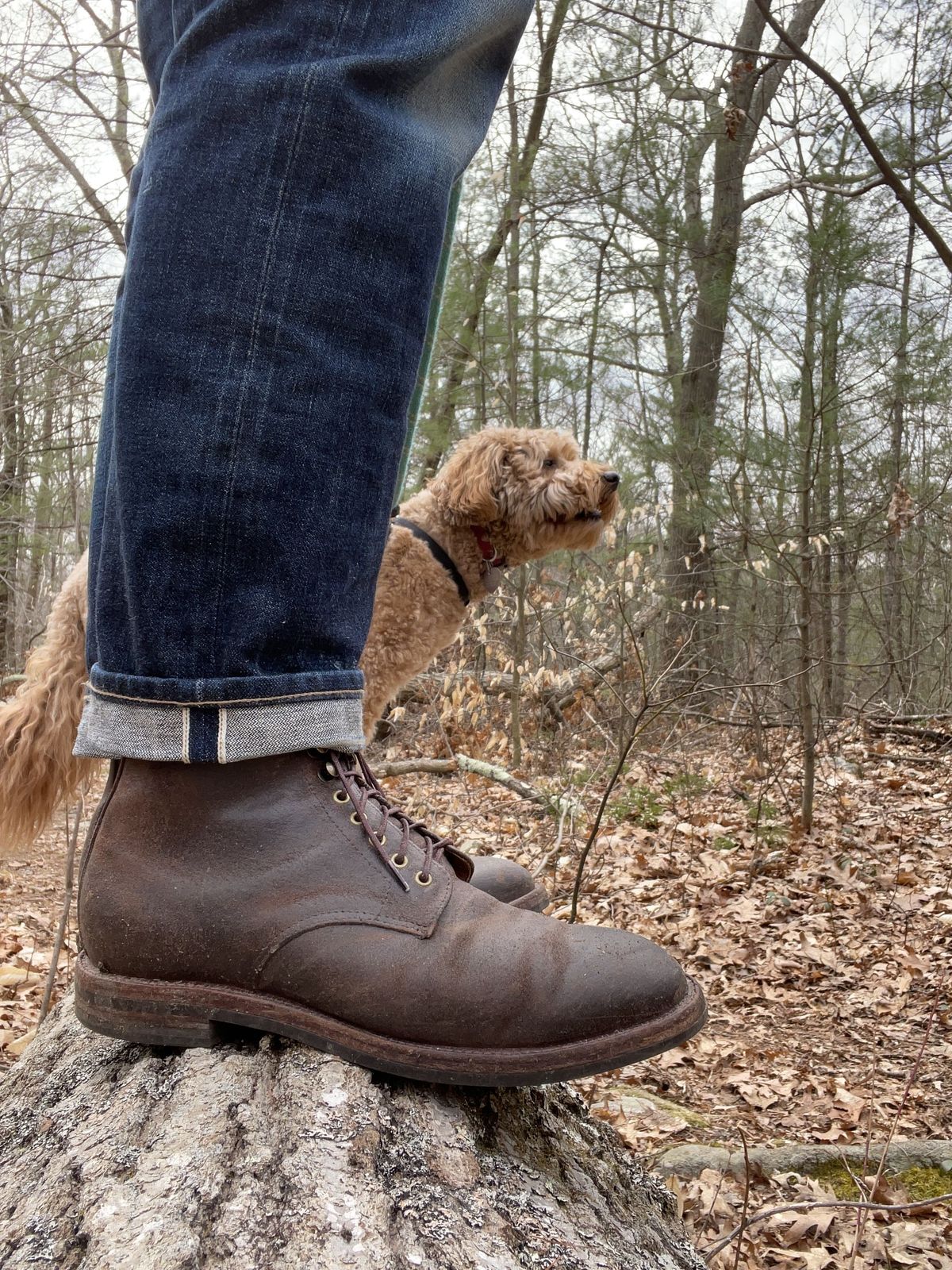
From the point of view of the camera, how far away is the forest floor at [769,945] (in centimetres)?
225

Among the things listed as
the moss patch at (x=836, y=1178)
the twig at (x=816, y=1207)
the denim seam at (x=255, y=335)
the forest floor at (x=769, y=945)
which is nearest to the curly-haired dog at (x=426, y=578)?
the denim seam at (x=255, y=335)

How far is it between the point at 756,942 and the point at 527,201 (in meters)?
6.27

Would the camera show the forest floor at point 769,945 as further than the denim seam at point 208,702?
Yes

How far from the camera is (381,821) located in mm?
1121

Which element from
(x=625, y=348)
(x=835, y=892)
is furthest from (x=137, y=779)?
(x=625, y=348)

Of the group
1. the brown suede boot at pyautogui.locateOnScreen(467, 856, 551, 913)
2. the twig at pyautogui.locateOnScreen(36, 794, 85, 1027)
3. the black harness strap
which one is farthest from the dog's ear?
the brown suede boot at pyautogui.locateOnScreen(467, 856, 551, 913)

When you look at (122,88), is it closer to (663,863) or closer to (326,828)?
(663,863)

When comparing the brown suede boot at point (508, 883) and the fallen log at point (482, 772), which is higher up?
the brown suede boot at point (508, 883)

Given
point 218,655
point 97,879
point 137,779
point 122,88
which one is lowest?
point 97,879

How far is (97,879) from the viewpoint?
1106 mm

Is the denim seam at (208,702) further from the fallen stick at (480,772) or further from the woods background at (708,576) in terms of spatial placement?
the fallen stick at (480,772)

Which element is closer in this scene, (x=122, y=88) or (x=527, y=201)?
(x=527, y=201)

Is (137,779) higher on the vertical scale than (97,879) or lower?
higher

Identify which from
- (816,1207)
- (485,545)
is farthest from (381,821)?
(485,545)
